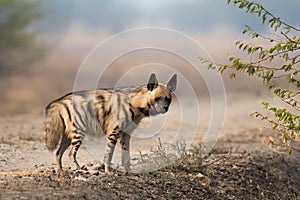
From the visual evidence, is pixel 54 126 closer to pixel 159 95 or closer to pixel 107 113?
pixel 107 113

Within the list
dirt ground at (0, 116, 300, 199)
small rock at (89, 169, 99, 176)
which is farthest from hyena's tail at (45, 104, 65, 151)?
small rock at (89, 169, 99, 176)

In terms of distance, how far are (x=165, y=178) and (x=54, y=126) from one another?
1553 millimetres

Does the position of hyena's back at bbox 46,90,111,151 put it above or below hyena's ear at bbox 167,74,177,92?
below

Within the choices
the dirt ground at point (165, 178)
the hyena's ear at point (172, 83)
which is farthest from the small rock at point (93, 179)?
the hyena's ear at point (172, 83)

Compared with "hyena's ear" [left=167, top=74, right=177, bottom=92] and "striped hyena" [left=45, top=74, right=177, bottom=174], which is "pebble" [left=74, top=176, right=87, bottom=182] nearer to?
"striped hyena" [left=45, top=74, right=177, bottom=174]

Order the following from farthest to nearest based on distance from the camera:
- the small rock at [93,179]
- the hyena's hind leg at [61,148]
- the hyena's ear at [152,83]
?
the hyena's hind leg at [61,148] → the hyena's ear at [152,83] → the small rock at [93,179]

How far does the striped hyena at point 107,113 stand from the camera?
7.97 metres

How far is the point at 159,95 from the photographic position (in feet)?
26.0

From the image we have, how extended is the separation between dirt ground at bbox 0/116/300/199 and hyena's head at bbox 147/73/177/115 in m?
0.89

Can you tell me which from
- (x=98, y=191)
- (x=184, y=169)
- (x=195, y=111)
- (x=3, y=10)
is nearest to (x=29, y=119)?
(x=195, y=111)

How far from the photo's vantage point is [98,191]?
7.11 metres

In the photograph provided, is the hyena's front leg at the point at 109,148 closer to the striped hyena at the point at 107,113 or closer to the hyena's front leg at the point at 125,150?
the striped hyena at the point at 107,113

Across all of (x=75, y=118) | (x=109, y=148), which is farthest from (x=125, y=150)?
(x=75, y=118)

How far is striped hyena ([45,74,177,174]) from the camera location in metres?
7.97
